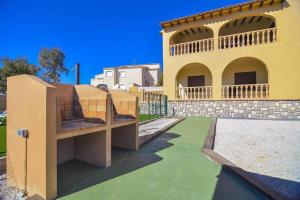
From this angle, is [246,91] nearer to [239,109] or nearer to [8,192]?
[239,109]

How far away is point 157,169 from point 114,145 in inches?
82.2

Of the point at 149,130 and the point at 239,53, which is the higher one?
the point at 239,53

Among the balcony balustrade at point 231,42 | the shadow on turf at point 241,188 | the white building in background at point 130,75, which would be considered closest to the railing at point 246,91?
the balcony balustrade at point 231,42

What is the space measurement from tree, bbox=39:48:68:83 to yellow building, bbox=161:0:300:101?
28.1 m

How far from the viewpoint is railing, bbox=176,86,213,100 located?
1404cm

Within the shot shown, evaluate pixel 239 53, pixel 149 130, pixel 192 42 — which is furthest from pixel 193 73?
pixel 149 130

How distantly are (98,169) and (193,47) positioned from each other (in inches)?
537

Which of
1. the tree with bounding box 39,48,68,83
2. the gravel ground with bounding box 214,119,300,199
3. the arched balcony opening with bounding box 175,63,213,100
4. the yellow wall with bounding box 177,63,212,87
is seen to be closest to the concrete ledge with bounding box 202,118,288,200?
the gravel ground with bounding box 214,119,300,199

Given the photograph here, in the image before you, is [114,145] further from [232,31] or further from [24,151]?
[232,31]

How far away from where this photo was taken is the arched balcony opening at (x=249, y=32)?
1226cm

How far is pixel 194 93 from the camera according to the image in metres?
14.5

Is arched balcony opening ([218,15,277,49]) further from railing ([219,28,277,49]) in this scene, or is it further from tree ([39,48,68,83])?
tree ([39,48,68,83])

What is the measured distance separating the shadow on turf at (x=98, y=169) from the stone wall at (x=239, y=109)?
944 centimetres

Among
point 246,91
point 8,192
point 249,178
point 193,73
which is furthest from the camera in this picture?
point 193,73
